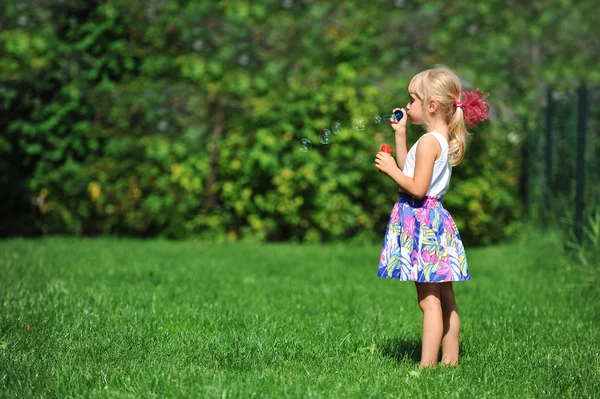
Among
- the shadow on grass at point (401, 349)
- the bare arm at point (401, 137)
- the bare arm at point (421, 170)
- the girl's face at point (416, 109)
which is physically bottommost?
the shadow on grass at point (401, 349)

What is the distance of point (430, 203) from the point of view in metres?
3.37

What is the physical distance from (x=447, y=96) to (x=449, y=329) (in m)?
1.11

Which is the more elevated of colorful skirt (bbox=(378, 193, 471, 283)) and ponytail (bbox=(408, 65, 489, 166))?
ponytail (bbox=(408, 65, 489, 166))

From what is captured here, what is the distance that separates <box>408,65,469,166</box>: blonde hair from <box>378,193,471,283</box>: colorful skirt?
0.27m

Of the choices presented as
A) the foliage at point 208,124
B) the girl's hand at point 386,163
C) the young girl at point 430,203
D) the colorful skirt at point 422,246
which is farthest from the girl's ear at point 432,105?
the foliage at point 208,124

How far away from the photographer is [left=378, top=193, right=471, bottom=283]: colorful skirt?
10.8 feet

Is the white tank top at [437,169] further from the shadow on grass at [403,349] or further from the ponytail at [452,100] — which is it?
the shadow on grass at [403,349]

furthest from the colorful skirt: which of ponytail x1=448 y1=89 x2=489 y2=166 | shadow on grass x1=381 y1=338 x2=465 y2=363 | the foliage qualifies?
the foliage

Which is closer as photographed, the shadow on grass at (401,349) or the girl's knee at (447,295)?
the girl's knee at (447,295)

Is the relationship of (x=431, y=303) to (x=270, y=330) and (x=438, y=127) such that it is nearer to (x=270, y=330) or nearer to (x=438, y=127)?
(x=438, y=127)

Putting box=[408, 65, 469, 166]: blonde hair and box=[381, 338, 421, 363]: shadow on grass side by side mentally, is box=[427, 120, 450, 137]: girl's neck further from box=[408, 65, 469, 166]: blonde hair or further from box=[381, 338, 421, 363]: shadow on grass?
box=[381, 338, 421, 363]: shadow on grass

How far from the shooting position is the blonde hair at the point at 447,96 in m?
3.33

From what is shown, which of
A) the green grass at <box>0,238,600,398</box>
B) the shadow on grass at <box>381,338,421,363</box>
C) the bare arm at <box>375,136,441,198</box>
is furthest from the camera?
the shadow on grass at <box>381,338,421,363</box>

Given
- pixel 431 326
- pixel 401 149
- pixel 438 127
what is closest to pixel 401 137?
pixel 401 149
